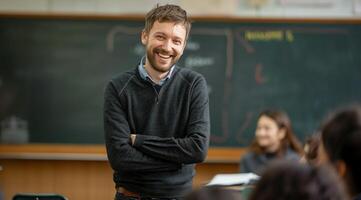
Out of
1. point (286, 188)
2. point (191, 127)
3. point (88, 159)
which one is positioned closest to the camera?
point (286, 188)

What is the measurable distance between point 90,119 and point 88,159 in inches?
13.5

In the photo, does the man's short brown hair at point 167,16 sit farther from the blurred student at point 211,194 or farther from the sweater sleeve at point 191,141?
the blurred student at point 211,194

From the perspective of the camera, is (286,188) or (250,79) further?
(250,79)

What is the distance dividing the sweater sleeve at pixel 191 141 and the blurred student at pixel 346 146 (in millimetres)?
977

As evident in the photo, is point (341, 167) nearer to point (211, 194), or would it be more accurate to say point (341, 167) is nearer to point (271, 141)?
point (211, 194)

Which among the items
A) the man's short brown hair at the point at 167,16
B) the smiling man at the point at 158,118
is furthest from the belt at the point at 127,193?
the man's short brown hair at the point at 167,16

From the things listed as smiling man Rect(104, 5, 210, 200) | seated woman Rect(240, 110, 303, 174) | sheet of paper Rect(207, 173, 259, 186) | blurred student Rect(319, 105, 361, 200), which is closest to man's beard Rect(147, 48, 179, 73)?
smiling man Rect(104, 5, 210, 200)

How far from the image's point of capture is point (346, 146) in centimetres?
175

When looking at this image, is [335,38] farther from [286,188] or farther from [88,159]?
[286,188]

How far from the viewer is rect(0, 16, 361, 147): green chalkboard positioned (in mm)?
5816

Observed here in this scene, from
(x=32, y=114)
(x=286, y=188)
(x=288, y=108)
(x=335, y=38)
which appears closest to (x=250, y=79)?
(x=288, y=108)

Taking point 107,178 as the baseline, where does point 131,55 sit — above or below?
above

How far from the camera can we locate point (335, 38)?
5867mm

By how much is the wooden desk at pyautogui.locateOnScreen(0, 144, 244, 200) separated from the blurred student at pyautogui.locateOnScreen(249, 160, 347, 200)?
173 inches
